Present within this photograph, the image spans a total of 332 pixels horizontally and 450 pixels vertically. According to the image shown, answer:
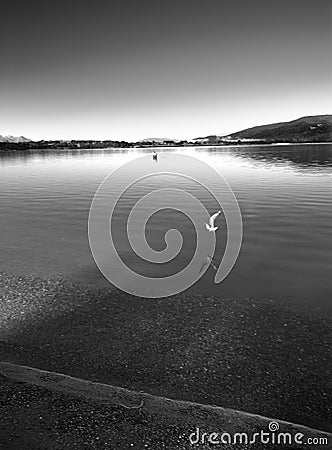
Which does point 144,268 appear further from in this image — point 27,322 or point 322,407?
point 322,407

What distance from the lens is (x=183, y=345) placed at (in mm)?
8891

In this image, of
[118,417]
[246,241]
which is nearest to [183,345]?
[118,417]

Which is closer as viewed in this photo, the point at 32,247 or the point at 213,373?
the point at 213,373

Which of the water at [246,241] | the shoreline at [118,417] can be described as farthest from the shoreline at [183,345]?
the water at [246,241]

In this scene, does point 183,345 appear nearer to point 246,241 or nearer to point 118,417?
point 118,417

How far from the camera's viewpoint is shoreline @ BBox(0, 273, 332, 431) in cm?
723

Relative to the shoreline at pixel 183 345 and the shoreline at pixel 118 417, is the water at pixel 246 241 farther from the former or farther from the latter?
the shoreline at pixel 118 417

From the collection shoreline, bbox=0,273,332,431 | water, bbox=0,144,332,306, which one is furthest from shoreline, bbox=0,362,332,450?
water, bbox=0,144,332,306

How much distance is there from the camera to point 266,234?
1989 centimetres

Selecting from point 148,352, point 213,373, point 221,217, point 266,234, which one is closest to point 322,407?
point 213,373

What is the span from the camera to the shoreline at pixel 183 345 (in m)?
7.23

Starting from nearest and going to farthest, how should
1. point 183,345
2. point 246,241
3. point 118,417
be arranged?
point 118,417, point 183,345, point 246,241

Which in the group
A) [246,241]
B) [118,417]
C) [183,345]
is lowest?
[183,345]

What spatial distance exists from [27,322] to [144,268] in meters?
5.80
